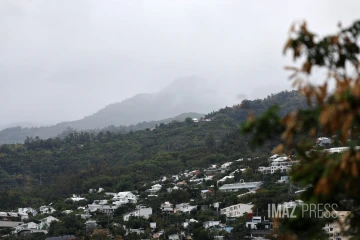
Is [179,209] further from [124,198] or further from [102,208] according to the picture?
[124,198]

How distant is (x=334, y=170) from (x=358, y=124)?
0.46 meters

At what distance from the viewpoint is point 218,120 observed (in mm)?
75312

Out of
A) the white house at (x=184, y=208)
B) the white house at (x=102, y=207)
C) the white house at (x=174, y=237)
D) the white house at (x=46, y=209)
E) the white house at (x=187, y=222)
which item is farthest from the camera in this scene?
the white house at (x=46, y=209)

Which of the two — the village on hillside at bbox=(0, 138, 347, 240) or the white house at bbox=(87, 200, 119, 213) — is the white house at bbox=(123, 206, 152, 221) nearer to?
the village on hillside at bbox=(0, 138, 347, 240)

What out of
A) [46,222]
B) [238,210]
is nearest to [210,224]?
[238,210]

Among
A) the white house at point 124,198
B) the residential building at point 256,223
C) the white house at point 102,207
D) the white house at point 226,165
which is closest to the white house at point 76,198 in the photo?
the white house at point 102,207

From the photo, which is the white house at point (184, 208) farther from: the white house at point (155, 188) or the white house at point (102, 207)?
the white house at point (155, 188)

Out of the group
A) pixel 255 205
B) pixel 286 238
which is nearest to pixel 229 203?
pixel 255 205

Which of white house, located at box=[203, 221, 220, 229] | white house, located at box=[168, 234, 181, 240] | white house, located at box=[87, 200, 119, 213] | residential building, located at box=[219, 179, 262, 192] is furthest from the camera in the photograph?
white house, located at box=[87, 200, 119, 213]

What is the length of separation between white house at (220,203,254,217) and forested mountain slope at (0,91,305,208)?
45.0ft

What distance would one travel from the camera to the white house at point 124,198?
40681 mm

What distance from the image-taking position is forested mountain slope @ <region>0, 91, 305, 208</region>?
50406mm

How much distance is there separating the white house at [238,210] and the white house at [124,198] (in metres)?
9.12

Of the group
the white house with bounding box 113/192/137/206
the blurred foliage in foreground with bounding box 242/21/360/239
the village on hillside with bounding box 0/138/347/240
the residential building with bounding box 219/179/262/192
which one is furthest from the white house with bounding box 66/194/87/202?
the blurred foliage in foreground with bounding box 242/21/360/239
